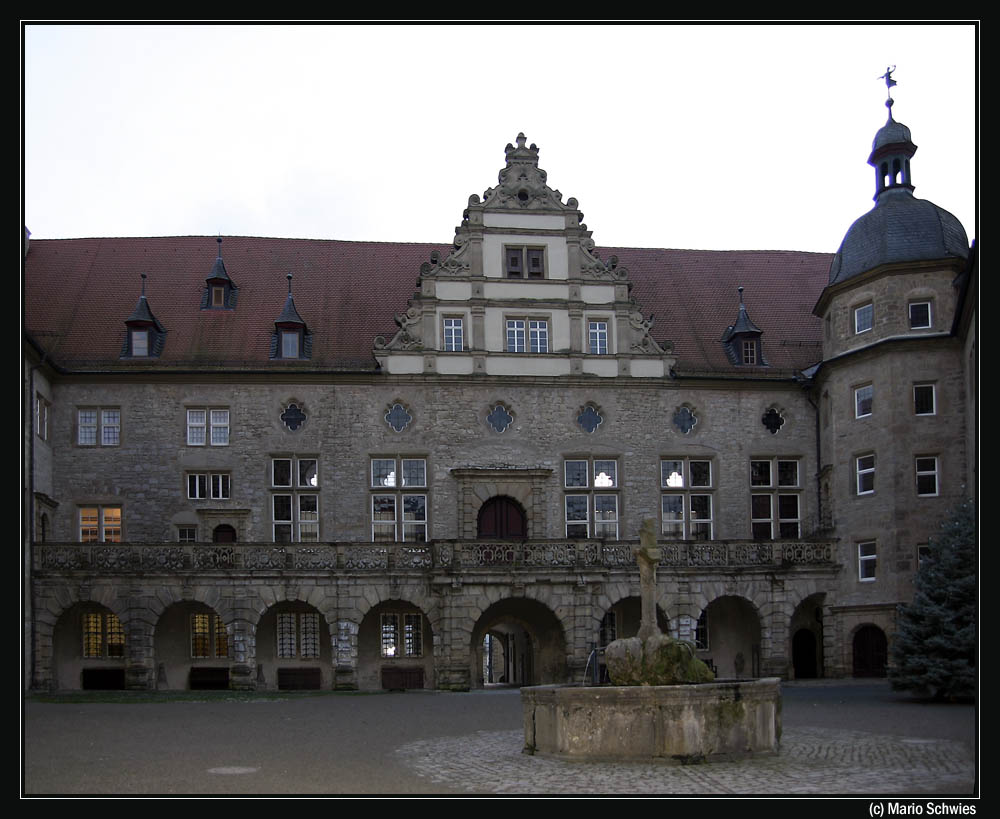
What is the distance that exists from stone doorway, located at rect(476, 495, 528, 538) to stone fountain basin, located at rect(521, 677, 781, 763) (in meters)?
21.4

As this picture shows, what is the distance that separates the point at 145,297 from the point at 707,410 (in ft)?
54.6

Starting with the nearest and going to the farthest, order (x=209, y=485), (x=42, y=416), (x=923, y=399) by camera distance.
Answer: (x=923, y=399) < (x=42, y=416) < (x=209, y=485)

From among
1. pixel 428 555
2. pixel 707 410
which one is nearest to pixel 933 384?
pixel 707 410

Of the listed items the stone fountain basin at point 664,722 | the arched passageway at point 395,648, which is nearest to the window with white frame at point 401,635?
the arched passageway at point 395,648

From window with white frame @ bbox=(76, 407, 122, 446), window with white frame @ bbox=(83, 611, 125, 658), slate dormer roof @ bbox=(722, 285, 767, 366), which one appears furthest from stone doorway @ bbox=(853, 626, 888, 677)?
window with white frame @ bbox=(76, 407, 122, 446)

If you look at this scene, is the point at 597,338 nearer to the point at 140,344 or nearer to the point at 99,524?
the point at 140,344

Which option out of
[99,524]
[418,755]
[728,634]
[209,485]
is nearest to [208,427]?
[209,485]

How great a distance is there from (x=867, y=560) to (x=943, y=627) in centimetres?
958

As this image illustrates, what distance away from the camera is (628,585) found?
36875mm

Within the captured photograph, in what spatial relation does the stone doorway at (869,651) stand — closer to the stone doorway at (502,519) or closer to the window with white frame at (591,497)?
the window with white frame at (591,497)

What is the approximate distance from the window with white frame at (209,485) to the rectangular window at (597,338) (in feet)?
36.3

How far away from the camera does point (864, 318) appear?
3769 centimetres

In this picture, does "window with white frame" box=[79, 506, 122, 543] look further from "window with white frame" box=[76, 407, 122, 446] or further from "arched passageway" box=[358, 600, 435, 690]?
"arched passageway" box=[358, 600, 435, 690]

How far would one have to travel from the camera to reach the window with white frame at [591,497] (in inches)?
1543
